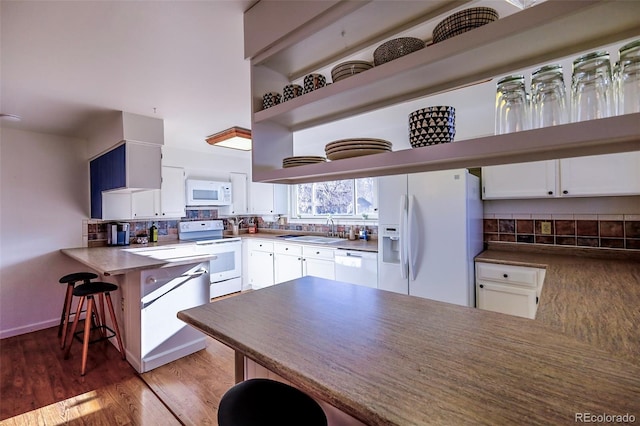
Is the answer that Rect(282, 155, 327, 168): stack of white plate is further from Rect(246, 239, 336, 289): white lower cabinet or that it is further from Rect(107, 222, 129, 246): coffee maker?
Rect(107, 222, 129, 246): coffee maker

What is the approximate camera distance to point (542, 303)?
1.32 m

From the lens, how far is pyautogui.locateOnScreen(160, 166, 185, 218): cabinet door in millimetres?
3959

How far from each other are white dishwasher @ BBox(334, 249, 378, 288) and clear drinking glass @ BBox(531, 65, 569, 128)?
2291 mm

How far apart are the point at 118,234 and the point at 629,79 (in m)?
4.54

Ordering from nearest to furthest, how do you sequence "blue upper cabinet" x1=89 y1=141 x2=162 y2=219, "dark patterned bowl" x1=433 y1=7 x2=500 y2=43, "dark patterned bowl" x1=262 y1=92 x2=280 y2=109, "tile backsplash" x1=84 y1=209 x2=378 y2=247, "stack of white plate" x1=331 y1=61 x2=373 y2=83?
"dark patterned bowl" x1=433 y1=7 x2=500 y2=43 → "stack of white plate" x1=331 y1=61 x2=373 y2=83 → "dark patterned bowl" x1=262 y1=92 x2=280 y2=109 → "blue upper cabinet" x1=89 y1=141 x2=162 y2=219 → "tile backsplash" x1=84 y1=209 x2=378 y2=247

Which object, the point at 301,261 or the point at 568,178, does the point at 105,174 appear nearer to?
the point at 301,261

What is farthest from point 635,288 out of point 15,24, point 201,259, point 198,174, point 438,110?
point 198,174

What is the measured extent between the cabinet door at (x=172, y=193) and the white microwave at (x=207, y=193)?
108 mm

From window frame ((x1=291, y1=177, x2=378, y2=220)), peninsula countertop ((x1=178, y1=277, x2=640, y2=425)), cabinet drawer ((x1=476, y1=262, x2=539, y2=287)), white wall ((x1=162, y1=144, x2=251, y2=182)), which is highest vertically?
white wall ((x1=162, y1=144, x2=251, y2=182))

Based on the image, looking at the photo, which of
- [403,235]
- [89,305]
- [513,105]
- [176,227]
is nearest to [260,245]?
[176,227]

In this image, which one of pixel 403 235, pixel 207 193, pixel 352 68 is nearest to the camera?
pixel 352 68

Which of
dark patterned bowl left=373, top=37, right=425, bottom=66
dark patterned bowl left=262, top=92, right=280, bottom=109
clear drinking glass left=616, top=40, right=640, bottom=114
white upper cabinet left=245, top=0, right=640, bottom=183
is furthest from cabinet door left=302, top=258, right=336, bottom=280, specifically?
clear drinking glass left=616, top=40, right=640, bottom=114

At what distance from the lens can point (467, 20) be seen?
84 centimetres

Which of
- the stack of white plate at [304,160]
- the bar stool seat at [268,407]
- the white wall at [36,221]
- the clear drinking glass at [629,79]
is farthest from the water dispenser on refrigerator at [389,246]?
the white wall at [36,221]
